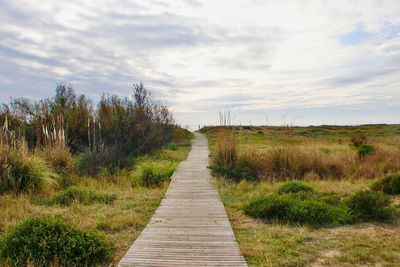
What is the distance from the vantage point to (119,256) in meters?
A: 3.56

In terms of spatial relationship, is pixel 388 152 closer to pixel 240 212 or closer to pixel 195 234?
pixel 240 212

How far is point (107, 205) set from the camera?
19.6ft

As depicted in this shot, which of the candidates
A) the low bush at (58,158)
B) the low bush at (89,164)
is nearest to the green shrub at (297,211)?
the low bush at (89,164)

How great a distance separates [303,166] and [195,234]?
6.26 meters

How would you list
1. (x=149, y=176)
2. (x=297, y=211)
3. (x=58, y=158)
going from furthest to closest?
1. (x=58, y=158)
2. (x=149, y=176)
3. (x=297, y=211)

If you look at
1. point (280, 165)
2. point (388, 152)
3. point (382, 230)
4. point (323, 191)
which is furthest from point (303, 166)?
point (382, 230)

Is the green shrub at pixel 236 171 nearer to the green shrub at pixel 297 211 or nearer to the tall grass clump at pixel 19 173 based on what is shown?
the green shrub at pixel 297 211

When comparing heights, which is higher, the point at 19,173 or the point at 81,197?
the point at 19,173

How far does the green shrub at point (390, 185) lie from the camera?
660 centimetres

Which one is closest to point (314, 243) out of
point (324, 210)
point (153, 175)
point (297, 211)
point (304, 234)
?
point (304, 234)

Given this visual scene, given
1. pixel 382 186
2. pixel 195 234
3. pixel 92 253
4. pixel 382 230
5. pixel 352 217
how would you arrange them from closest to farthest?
pixel 92 253 → pixel 195 234 → pixel 382 230 → pixel 352 217 → pixel 382 186

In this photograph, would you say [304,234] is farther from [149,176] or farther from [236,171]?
[149,176]

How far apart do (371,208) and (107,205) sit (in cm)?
513

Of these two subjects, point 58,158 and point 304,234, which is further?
point 58,158
